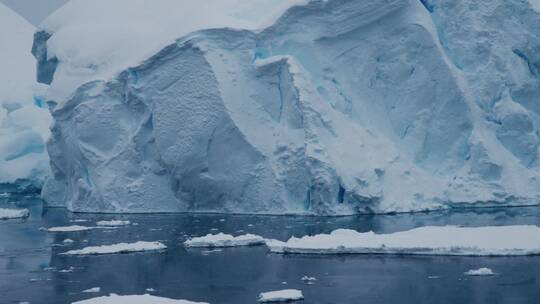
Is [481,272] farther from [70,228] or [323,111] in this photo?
[70,228]

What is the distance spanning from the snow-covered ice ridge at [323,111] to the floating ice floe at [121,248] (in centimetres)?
432

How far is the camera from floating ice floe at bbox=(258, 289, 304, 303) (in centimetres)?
834

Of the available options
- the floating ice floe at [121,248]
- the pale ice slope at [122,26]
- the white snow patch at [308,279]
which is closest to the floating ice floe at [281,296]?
the white snow patch at [308,279]

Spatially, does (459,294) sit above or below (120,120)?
below

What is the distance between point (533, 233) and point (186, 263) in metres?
4.92

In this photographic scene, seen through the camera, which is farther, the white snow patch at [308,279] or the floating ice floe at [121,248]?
the floating ice floe at [121,248]

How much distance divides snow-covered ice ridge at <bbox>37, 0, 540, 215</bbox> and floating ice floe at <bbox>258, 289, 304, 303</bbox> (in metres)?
7.30

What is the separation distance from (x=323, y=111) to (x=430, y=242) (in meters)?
5.54

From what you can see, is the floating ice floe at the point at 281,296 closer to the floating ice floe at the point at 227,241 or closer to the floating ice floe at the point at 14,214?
the floating ice floe at the point at 227,241

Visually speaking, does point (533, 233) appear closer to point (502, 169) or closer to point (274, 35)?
point (502, 169)

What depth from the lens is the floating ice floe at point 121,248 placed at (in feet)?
40.5

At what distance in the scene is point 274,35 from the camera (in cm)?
1734

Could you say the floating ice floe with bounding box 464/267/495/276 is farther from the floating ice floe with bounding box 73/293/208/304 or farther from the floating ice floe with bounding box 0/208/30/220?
the floating ice floe with bounding box 0/208/30/220

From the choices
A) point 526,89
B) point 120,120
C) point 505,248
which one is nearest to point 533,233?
point 505,248
